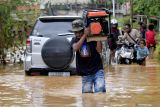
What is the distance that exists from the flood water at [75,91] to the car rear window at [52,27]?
3.86 ft

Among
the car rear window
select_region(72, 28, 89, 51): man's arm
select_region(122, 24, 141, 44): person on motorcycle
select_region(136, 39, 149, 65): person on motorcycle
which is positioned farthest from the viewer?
select_region(122, 24, 141, 44): person on motorcycle

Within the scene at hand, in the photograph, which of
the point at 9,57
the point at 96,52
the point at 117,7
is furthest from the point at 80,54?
the point at 117,7

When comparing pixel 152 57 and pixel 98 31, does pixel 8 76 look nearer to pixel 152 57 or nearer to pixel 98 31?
pixel 98 31

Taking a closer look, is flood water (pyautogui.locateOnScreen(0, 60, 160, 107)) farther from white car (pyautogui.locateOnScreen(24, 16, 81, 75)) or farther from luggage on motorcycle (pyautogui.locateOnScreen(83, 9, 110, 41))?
luggage on motorcycle (pyautogui.locateOnScreen(83, 9, 110, 41))

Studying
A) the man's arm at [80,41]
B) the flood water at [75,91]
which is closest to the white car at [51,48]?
the flood water at [75,91]

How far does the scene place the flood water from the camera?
31.6 ft

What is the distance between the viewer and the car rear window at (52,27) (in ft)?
47.8

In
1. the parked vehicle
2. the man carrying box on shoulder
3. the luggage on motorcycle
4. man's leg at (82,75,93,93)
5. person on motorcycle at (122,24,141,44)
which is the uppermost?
the luggage on motorcycle

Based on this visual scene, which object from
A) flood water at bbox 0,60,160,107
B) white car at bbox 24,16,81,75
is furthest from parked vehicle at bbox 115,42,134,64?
white car at bbox 24,16,81,75

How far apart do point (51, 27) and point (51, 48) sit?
2.85 ft

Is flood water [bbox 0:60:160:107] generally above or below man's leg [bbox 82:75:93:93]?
below

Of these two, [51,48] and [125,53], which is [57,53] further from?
[125,53]

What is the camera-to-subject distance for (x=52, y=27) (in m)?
14.7

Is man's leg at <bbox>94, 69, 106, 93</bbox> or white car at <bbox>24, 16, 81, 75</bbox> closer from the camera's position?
man's leg at <bbox>94, 69, 106, 93</bbox>
